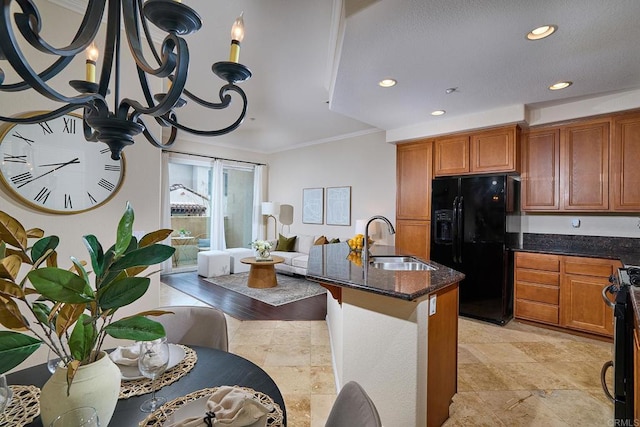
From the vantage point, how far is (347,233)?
19.3 feet

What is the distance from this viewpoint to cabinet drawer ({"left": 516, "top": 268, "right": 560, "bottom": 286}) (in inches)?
133

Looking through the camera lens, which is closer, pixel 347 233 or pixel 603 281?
pixel 603 281

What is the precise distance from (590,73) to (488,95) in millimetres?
815

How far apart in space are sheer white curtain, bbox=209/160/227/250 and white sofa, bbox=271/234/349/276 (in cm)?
126

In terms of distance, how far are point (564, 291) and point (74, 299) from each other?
432 cm

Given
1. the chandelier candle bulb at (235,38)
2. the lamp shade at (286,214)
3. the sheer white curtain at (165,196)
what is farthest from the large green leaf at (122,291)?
the lamp shade at (286,214)

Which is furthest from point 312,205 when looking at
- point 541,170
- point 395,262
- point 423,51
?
point 423,51

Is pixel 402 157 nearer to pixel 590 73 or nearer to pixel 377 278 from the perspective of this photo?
pixel 590 73

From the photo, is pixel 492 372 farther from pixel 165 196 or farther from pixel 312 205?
pixel 165 196

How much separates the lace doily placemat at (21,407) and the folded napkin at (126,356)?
0.23 meters

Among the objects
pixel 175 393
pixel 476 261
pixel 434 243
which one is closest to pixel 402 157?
pixel 434 243

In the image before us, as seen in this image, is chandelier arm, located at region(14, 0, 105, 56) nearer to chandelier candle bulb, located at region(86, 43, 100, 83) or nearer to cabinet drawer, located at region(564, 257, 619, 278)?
chandelier candle bulb, located at region(86, 43, 100, 83)

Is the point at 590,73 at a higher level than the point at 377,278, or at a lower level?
higher

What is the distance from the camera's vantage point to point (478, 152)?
3834mm
